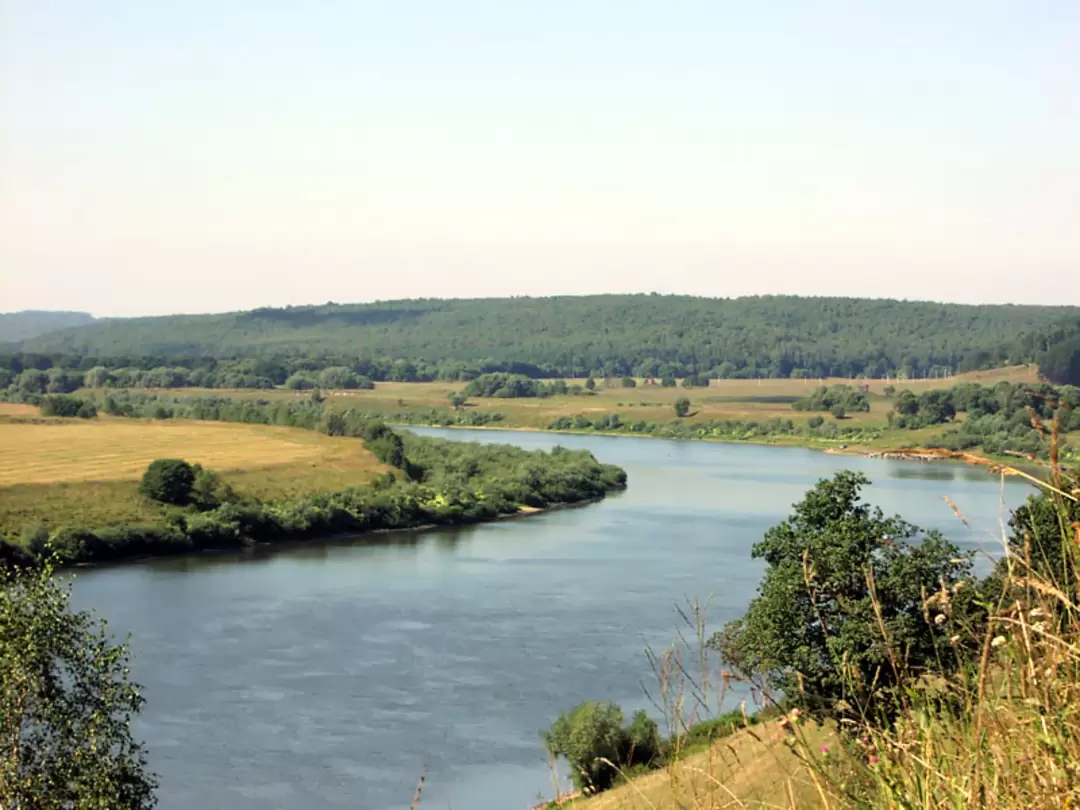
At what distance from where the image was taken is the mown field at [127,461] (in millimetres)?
39750

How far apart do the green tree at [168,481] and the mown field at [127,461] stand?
509 mm

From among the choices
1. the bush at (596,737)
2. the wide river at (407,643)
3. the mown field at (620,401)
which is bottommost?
the wide river at (407,643)

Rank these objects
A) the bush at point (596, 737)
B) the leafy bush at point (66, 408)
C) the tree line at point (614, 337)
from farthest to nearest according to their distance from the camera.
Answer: the tree line at point (614, 337)
the leafy bush at point (66, 408)
the bush at point (596, 737)

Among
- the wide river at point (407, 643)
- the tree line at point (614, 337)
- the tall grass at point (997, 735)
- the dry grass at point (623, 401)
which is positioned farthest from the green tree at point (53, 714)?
the tree line at point (614, 337)

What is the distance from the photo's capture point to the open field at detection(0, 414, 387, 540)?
3981 cm

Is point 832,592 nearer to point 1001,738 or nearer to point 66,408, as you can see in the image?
point 1001,738

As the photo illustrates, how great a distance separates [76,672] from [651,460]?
5881cm

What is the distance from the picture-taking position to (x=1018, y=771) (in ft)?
6.81

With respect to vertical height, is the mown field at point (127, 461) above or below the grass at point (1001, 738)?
below

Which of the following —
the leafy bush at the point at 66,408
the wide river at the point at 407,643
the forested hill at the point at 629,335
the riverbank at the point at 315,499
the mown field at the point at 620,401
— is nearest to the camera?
the wide river at the point at 407,643

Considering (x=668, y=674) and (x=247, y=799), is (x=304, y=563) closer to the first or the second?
(x=247, y=799)

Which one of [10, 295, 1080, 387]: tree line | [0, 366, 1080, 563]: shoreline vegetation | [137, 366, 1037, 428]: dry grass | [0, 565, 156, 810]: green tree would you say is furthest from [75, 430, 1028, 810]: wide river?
[10, 295, 1080, 387]: tree line

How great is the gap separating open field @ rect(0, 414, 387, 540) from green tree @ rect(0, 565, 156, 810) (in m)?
27.7

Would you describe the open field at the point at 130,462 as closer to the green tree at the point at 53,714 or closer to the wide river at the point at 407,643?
the wide river at the point at 407,643
